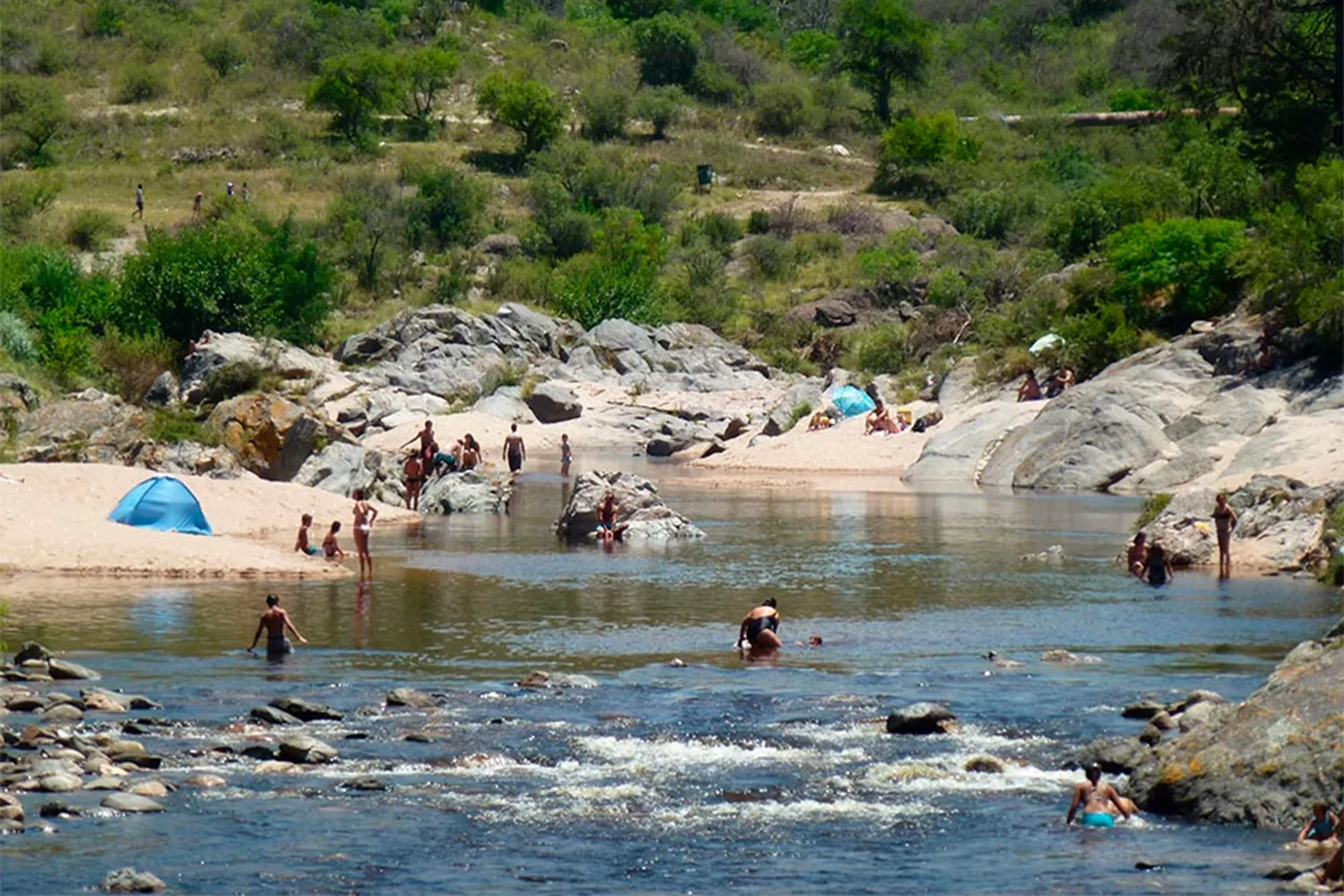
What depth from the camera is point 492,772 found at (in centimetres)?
1944

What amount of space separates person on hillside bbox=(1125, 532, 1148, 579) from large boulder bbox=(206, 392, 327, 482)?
19.2m

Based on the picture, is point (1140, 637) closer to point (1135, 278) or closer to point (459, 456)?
point (459, 456)

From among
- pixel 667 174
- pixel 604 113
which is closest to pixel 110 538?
pixel 667 174

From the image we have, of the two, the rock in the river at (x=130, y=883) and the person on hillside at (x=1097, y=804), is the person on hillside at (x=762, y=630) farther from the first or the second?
the rock in the river at (x=130, y=883)

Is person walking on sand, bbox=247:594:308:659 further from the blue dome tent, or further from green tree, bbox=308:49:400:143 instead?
green tree, bbox=308:49:400:143

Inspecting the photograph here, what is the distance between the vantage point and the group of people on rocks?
3338cm

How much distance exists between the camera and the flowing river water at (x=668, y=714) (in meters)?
16.2

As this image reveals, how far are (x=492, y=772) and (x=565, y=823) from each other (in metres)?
2.07

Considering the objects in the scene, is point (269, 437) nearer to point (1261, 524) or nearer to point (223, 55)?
point (1261, 524)

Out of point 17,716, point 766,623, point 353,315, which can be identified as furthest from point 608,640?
point 353,315

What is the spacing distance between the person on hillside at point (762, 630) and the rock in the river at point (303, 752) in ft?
26.9

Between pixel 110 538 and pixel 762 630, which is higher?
pixel 110 538

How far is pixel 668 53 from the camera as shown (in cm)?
12438

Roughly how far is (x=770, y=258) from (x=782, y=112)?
27.6m
